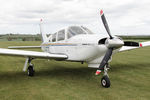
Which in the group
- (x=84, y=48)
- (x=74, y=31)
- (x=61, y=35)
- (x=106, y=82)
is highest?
(x=74, y=31)

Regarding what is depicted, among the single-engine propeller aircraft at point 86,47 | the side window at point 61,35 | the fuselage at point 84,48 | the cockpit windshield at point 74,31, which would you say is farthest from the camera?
the side window at point 61,35

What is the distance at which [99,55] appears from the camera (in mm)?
6211

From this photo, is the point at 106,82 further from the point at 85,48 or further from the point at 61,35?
the point at 61,35

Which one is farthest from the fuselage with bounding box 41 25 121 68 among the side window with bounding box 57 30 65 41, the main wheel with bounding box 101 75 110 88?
the main wheel with bounding box 101 75 110 88

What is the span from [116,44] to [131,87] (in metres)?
1.82

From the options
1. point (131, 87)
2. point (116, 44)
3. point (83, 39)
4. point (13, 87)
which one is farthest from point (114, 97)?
point (13, 87)

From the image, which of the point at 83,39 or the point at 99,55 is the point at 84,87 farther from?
the point at 83,39

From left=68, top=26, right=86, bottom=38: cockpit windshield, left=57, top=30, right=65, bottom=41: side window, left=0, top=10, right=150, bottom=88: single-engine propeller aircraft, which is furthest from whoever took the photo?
left=57, top=30, right=65, bottom=41: side window

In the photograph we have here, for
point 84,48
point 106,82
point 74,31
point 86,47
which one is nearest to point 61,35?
point 74,31

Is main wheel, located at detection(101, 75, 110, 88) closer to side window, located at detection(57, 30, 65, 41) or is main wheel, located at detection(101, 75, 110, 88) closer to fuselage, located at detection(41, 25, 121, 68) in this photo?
fuselage, located at detection(41, 25, 121, 68)

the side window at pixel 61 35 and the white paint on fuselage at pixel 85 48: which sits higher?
the side window at pixel 61 35

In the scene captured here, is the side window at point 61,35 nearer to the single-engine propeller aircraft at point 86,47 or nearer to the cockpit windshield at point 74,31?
the single-engine propeller aircraft at point 86,47

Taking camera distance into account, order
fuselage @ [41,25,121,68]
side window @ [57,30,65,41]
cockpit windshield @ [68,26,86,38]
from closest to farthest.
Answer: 1. fuselage @ [41,25,121,68]
2. cockpit windshield @ [68,26,86,38]
3. side window @ [57,30,65,41]

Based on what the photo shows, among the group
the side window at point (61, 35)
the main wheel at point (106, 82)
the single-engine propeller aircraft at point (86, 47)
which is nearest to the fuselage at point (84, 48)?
the single-engine propeller aircraft at point (86, 47)
